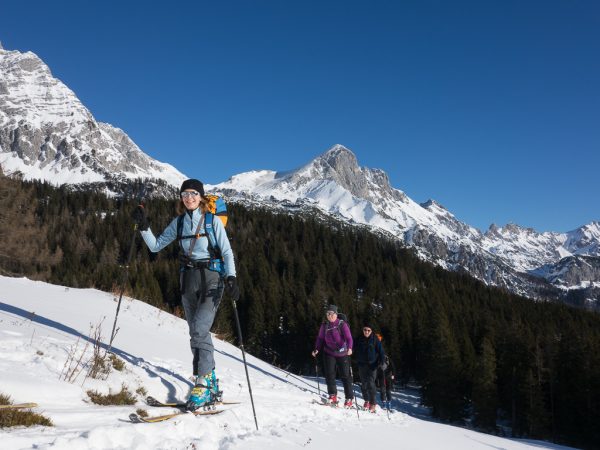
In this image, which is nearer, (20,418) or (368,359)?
(20,418)

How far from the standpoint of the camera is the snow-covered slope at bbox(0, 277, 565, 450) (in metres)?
4.15

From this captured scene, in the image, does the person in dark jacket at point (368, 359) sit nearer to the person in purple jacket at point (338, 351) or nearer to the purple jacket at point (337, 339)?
the person in purple jacket at point (338, 351)

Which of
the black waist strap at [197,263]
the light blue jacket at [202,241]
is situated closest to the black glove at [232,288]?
the light blue jacket at [202,241]

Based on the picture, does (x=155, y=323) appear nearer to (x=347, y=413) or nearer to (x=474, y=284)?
(x=347, y=413)

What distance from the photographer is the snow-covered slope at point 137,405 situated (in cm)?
415

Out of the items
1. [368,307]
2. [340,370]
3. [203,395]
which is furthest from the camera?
[368,307]

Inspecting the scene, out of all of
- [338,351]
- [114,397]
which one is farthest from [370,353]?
[114,397]

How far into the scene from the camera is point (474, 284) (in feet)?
423

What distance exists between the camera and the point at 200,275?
6164 mm

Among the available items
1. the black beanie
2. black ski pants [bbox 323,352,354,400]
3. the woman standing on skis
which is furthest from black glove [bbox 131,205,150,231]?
black ski pants [bbox 323,352,354,400]

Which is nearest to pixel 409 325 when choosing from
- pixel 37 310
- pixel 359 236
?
pixel 37 310

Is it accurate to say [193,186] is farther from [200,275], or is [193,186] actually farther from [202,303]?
[202,303]

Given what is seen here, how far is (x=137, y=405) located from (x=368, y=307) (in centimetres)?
7292

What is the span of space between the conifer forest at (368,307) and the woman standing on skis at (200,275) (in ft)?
3.65
